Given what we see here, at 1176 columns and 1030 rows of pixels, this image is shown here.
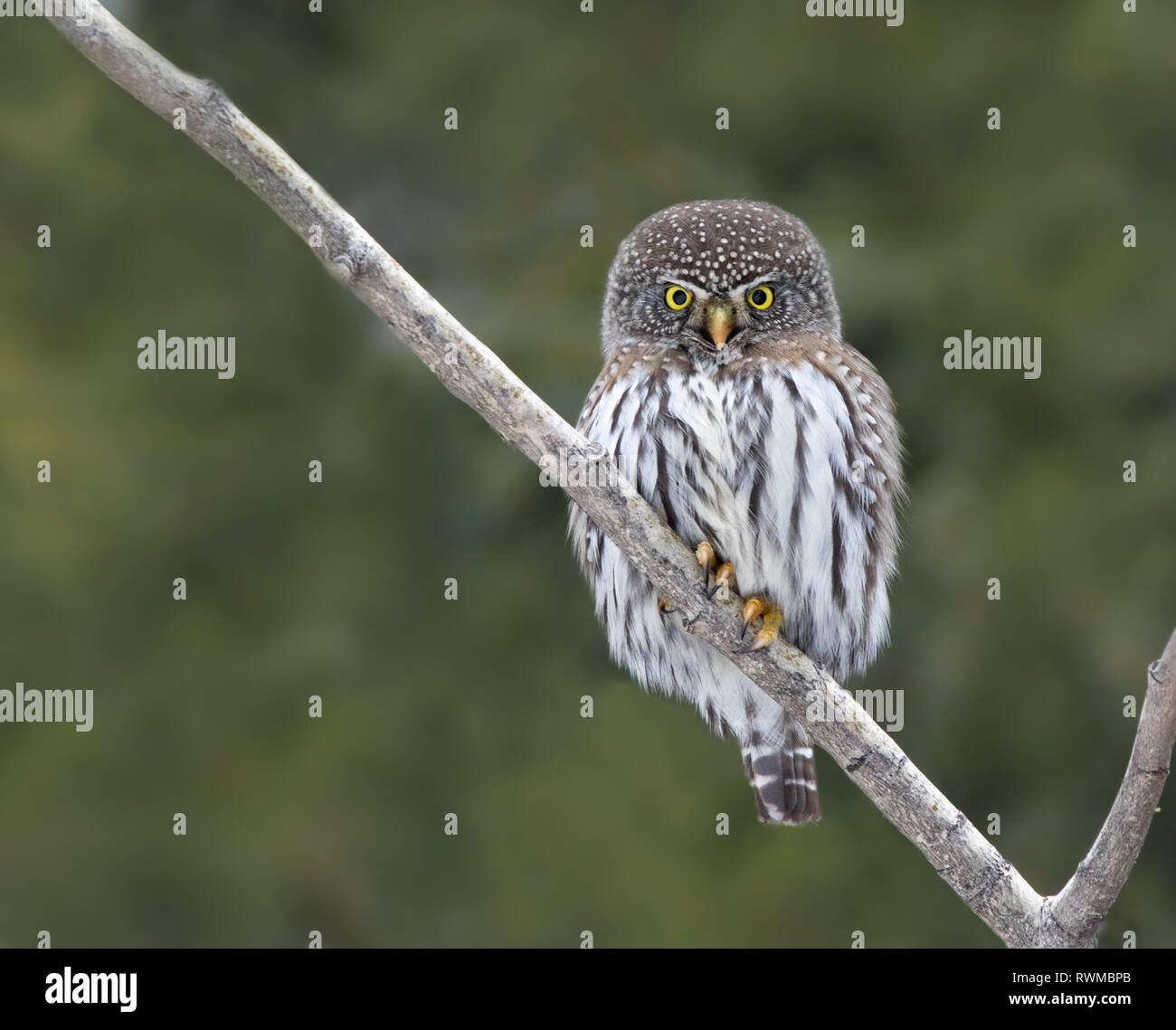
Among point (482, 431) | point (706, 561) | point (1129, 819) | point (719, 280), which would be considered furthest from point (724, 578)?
point (482, 431)

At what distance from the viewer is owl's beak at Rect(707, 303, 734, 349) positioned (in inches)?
187

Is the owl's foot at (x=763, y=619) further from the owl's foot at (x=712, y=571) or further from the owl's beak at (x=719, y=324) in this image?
the owl's beak at (x=719, y=324)

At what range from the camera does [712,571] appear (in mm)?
4492

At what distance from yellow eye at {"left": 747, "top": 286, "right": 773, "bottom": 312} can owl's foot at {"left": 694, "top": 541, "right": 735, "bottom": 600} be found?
3.00ft

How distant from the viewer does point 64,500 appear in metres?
8.10

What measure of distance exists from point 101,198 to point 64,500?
6.16 ft

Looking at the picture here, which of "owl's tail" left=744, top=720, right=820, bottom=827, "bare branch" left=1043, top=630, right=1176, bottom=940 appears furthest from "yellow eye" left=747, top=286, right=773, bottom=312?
"bare branch" left=1043, top=630, right=1176, bottom=940

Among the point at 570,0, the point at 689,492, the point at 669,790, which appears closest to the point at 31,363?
the point at 570,0

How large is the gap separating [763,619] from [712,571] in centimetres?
22

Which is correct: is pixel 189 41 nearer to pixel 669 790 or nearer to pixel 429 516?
pixel 429 516

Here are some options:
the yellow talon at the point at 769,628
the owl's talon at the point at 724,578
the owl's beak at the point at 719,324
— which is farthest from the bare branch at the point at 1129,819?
the owl's beak at the point at 719,324

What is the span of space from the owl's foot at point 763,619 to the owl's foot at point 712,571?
3.5 inches

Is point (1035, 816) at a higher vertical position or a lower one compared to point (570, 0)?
lower

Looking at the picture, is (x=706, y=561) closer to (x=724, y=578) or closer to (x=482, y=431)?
(x=724, y=578)
